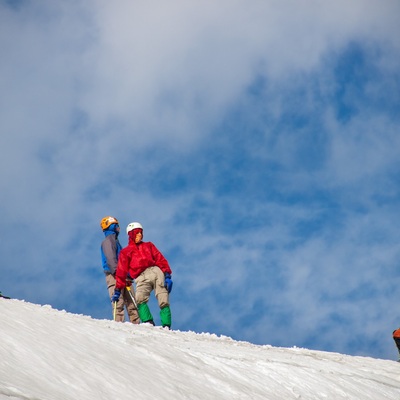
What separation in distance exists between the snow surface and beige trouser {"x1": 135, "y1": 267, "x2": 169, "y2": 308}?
2981 millimetres

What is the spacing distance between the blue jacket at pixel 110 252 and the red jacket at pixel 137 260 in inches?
48.2

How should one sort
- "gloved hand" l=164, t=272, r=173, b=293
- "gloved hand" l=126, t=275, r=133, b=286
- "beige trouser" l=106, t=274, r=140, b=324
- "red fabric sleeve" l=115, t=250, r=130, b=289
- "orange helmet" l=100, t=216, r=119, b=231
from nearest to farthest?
1. "gloved hand" l=164, t=272, r=173, b=293
2. "red fabric sleeve" l=115, t=250, r=130, b=289
3. "gloved hand" l=126, t=275, r=133, b=286
4. "beige trouser" l=106, t=274, r=140, b=324
5. "orange helmet" l=100, t=216, r=119, b=231

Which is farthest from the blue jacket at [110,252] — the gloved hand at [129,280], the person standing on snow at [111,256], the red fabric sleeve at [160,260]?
the red fabric sleeve at [160,260]

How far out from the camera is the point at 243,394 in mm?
6309

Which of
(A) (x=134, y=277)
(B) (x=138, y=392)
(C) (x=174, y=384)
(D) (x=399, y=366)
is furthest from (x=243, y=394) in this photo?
(A) (x=134, y=277)

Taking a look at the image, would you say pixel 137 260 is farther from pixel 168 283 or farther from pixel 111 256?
pixel 111 256

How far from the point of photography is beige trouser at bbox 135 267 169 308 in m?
12.1

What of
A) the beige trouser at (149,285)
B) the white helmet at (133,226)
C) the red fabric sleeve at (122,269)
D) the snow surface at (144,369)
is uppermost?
the white helmet at (133,226)

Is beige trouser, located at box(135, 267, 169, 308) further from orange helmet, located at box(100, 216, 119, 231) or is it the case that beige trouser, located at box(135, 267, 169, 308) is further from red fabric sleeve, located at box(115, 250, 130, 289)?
orange helmet, located at box(100, 216, 119, 231)

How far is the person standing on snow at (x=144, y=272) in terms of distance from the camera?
12047 mm

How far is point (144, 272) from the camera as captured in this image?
12.3 meters

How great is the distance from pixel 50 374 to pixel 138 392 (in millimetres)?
810

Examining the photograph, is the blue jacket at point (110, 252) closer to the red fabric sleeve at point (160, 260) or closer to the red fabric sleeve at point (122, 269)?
the red fabric sleeve at point (122, 269)

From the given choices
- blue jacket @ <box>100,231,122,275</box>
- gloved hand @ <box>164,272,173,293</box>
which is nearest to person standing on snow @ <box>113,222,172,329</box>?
gloved hand @ <box>164,272,173,293</box>
